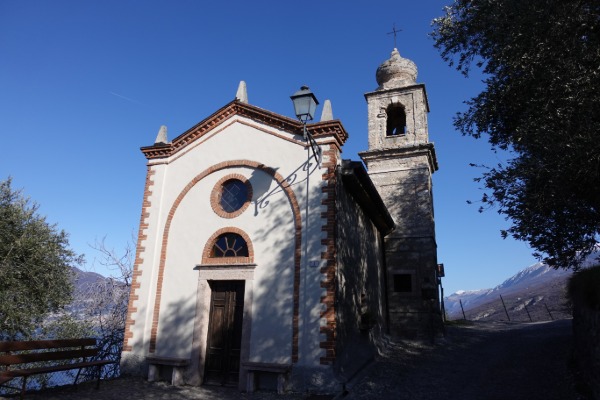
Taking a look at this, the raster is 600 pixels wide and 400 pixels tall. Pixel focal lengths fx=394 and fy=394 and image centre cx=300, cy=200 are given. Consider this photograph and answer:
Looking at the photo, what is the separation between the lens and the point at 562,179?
25.4ft

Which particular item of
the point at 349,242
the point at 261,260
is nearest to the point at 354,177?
the point at 349,242

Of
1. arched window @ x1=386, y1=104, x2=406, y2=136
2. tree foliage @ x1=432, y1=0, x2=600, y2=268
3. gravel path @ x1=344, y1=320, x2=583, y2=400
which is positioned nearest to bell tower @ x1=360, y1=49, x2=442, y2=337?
arched window @ x1=386, y1=104, x2=406, y2=136

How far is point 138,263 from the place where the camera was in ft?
35.0

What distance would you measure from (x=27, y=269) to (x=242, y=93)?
30.6ft

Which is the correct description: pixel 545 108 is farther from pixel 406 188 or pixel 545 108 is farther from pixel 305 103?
pixel 406 188

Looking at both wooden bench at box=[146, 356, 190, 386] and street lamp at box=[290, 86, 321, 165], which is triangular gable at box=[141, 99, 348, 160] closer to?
street lamp at box=[290, 86, 321, 165]

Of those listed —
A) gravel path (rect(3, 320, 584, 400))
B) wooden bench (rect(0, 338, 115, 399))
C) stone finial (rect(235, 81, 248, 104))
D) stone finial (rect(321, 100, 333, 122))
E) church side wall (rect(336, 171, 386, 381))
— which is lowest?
gravel path (rect(3, 320, 584, 400))

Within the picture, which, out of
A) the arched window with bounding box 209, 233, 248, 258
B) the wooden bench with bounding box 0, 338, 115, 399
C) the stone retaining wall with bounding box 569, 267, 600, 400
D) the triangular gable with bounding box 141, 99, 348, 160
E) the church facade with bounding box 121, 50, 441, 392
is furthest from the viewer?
the arched window with bounding box 209, 233, 248, 258

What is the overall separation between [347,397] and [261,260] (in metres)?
3.54

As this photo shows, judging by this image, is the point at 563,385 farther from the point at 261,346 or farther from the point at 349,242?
the point at 261,346

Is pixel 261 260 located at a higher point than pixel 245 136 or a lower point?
lower

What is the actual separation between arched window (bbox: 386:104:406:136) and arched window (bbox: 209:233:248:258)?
10580mm

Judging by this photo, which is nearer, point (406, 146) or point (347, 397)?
point (347, 397)

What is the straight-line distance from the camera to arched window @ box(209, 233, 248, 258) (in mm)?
9933
